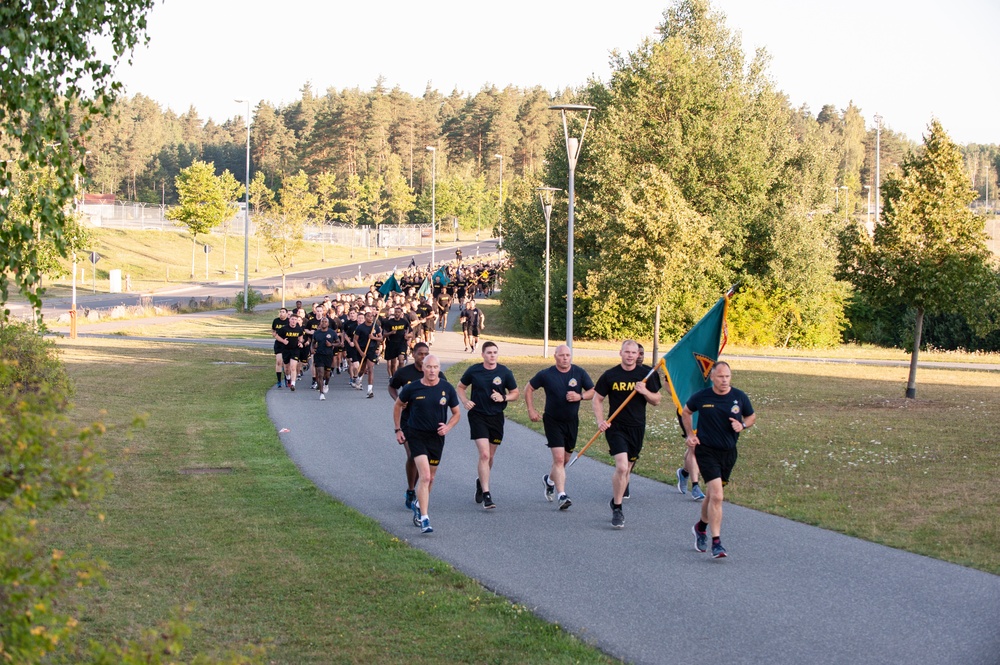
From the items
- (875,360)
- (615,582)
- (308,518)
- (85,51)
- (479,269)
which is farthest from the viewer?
(479,269)

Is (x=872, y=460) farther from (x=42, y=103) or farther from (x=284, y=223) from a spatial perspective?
(x=284, y=223)

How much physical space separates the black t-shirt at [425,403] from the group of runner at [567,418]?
0.01m

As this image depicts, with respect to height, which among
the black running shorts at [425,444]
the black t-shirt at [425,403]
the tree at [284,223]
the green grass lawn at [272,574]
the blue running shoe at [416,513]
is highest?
the tree at [284,223]

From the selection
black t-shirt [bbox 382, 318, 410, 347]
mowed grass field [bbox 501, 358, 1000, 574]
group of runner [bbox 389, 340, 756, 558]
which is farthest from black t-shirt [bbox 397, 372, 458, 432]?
black t-shirt [bbox 382, 318, 410, 347]

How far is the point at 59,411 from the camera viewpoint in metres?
3.87

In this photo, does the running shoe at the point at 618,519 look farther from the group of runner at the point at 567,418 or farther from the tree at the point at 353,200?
the tree at the point at 353,200

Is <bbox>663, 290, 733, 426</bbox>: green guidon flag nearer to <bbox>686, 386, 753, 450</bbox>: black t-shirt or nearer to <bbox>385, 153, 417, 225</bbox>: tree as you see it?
<bbox>686, 386, 753, 450</bbox>: black t-shirt

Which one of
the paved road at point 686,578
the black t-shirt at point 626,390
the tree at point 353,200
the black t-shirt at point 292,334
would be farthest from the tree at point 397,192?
the black t-shirt at point 626,390

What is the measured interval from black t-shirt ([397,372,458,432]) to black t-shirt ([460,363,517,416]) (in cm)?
73

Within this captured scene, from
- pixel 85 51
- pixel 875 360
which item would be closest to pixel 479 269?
pixel 875 360

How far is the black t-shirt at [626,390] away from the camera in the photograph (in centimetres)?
1103

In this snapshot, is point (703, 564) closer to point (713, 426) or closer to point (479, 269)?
point (713, 426)

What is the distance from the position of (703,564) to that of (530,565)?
5.08ft

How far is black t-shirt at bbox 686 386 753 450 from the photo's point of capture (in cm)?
952
